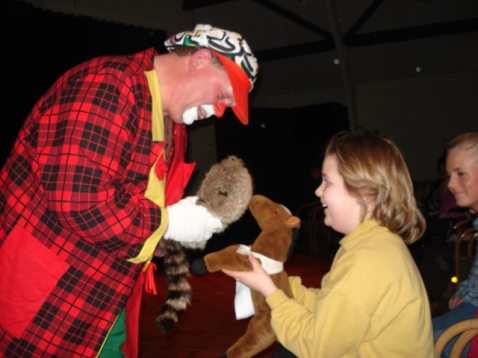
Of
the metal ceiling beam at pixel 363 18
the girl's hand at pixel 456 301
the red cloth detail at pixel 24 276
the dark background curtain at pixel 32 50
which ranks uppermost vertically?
the metal ceiling beam at pixel 363 18

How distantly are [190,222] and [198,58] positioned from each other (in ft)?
1.66

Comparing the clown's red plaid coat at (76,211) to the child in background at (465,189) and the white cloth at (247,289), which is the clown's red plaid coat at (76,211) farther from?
the child in background at (465,189)

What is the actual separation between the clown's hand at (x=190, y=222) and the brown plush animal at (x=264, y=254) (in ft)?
0.26

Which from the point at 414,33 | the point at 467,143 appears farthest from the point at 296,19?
the point at 467,143

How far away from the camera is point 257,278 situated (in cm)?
139

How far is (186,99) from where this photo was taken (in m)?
1.51

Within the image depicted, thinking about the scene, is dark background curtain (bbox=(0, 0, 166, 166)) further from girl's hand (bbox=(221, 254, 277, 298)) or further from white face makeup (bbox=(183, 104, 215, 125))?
girl's hand (bbox=(221, 254, 277, 298))

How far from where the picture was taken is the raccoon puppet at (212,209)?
1430mm

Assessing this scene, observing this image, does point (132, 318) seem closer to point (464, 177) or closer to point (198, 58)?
point (198, 58)

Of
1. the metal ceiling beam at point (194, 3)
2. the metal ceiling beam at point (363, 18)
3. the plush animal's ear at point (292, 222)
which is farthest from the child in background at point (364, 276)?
the metal ceiling beam at point (363, 18)

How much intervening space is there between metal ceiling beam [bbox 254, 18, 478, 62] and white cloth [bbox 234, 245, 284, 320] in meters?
7.95

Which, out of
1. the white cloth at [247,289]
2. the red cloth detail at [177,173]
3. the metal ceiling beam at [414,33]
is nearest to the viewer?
the white cloth at [247,289]

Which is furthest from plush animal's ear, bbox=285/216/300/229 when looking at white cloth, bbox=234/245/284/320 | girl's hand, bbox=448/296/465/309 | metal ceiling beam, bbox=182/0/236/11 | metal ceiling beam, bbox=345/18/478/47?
metal ceiling beam, bbox=345/18/478/47

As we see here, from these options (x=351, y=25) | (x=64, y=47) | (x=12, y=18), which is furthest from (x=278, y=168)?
(x=12, y=18)
